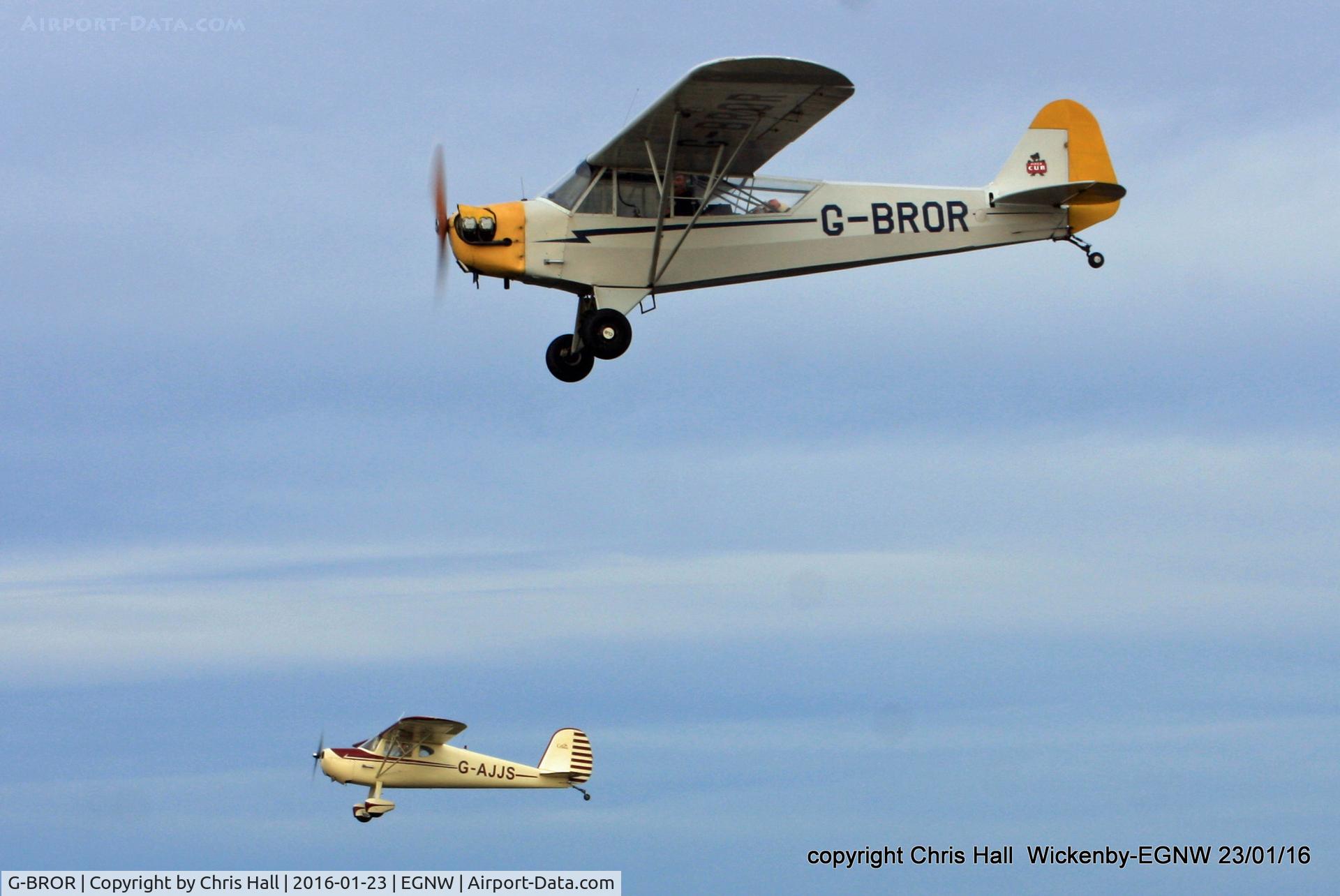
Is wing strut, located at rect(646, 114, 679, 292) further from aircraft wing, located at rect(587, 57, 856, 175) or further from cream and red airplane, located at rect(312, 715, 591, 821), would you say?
cream and red airplane, located at rect(312, 715, 591, 821)

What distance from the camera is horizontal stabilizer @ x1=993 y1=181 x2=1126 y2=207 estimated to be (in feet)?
63.9

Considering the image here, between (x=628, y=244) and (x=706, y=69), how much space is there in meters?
2.69

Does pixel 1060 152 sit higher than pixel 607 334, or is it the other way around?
pixel 1060 152

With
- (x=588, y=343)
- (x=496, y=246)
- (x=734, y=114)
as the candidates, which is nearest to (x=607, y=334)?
(x=588, y=343)

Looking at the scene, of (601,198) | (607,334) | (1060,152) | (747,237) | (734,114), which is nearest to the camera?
(734,114)

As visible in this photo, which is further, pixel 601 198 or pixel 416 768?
pixel 416 768

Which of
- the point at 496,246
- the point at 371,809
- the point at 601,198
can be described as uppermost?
the point at 601,198

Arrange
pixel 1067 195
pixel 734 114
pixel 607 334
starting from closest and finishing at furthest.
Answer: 1. pixel 734 114
2. pixel 607 334
3. pixel 1067 195

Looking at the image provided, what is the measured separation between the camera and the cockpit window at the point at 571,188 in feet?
58.1

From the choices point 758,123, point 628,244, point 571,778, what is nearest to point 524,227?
point 628,244

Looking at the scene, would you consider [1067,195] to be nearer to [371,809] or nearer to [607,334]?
[607,334]

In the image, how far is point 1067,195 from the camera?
64.3 feet

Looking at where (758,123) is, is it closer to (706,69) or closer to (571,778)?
(706,69)

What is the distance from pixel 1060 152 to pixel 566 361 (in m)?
7.73
